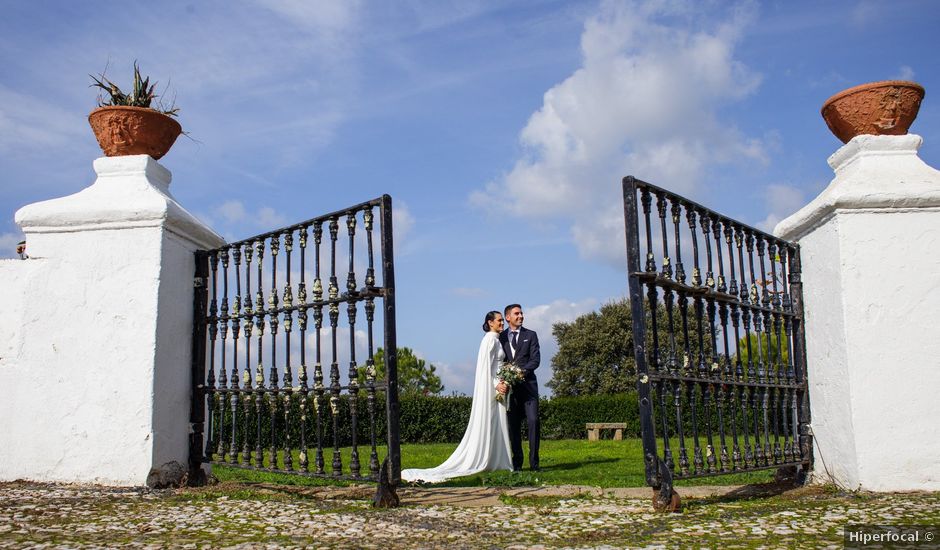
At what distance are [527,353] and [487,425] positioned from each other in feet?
3.40

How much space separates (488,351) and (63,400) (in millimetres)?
5087

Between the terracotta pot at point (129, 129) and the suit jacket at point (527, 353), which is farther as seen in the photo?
the suit jacket at point (527, 353)

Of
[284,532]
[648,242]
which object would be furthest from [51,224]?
[648,242]

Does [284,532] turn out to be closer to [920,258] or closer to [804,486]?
[804,486]

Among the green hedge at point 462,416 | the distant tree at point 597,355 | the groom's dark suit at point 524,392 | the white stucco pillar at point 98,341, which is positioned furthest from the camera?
the distant tree at point 597,355

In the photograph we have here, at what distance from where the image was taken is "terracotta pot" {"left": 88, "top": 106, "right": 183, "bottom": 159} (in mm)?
6160

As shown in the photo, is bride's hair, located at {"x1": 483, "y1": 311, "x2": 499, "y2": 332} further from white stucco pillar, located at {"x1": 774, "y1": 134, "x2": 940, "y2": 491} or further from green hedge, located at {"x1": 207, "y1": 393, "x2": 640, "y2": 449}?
green hedge, located at {"x1": 207, "y1": 393, "x2": 640, "y2": 449}

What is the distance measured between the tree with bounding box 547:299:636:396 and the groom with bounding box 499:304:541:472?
81.6ft

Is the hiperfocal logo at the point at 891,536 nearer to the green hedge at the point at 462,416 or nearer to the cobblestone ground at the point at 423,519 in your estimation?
the cobblestone ground at the point at 423,519

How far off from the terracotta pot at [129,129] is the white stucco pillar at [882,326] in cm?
535

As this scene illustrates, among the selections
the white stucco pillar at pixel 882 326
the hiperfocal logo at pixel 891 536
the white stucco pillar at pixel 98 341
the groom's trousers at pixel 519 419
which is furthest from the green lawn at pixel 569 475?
the hiperfocal logo at pixel 891 536

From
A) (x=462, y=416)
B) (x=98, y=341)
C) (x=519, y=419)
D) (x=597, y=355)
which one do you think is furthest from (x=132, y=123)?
(x=597, y=355)

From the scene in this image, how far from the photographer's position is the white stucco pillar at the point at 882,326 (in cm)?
528

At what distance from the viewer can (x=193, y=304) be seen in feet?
20.5
